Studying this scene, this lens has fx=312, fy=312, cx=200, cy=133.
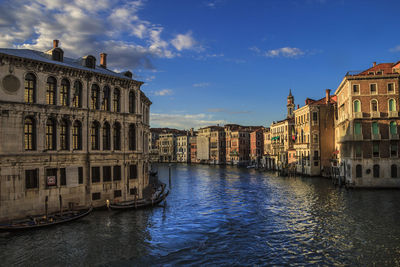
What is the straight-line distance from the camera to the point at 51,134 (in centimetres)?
2162

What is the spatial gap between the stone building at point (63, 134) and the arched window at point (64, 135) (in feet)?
0.22

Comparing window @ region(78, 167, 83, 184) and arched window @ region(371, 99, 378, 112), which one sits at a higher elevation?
arched window @ region(371, 99, 378, 112)

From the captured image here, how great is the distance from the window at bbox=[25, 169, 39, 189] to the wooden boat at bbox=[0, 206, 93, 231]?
1999 mm

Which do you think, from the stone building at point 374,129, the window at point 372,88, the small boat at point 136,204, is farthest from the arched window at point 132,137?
the window at point 372,88

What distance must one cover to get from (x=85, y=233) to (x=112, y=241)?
2.23 m

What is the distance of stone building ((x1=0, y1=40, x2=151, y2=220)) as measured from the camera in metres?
19.4

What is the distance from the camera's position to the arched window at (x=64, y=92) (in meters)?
22.3

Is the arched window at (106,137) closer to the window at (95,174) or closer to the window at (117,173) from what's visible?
the window at (117,173)

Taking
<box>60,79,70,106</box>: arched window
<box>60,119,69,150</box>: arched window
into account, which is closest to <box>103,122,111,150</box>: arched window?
<box>60,119,69,150</box>: arched window

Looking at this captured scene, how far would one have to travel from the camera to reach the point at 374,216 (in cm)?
2303

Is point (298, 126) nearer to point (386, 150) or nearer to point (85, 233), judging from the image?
point (386, 150)

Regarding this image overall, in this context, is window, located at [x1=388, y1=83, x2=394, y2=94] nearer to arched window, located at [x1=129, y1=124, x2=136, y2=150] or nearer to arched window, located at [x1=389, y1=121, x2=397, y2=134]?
arched window, located at [x1=389, y1=121, x2=397, y2=134]

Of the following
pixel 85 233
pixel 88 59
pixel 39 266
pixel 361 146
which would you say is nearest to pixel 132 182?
pixel 85 233

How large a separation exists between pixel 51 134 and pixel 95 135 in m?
3.31
